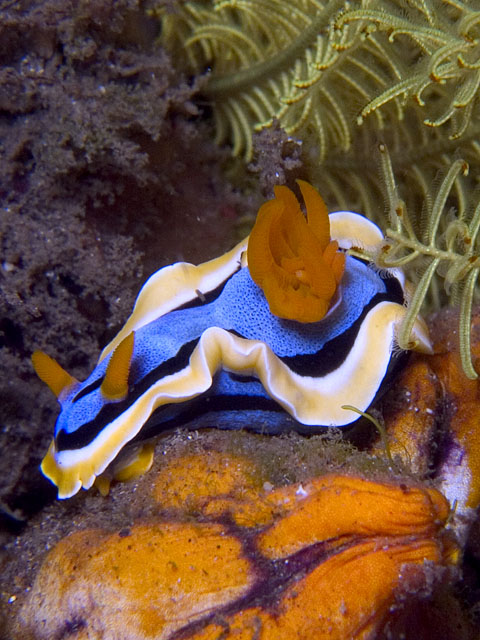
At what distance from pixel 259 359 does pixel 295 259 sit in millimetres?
532

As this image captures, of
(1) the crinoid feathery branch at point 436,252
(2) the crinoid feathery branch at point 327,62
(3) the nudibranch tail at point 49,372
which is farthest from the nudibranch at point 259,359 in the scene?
(2) the crinoid feathery branch at point 327,62

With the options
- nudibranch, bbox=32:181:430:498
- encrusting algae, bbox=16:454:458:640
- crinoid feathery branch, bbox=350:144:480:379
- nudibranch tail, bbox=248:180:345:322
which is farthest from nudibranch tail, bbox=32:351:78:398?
crinoid feathery branch, bbox=350:144:480:379

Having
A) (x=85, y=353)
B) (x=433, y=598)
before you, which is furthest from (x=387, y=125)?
(x=433, y=598)

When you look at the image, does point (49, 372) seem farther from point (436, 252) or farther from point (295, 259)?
point (436, 252)

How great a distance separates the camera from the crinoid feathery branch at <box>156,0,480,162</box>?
2494 mm

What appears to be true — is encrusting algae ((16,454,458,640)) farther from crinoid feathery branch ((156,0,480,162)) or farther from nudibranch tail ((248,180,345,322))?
crinoid feathery branch ((156,0,480,162))

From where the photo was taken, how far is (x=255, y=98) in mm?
3523

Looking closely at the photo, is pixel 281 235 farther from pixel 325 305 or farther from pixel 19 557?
pixel 19 557

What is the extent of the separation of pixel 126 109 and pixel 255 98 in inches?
41.5

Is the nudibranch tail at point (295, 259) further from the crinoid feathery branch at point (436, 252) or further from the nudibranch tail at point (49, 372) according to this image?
the nudibranch tail at point (49, 372)

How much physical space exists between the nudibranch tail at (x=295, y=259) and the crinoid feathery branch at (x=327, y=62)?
0.66 meters

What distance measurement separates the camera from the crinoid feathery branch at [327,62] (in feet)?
8.18

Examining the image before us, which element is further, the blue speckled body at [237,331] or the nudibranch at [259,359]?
the blue speckled body at [237,331]

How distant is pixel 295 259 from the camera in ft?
8.51
